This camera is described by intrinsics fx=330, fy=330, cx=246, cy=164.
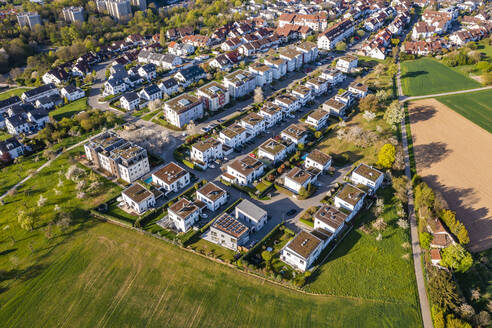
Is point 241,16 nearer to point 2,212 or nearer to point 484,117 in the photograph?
point 484,117

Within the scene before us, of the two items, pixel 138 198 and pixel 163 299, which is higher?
pixel 138 198

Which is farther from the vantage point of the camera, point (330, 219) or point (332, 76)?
point (332, 76)

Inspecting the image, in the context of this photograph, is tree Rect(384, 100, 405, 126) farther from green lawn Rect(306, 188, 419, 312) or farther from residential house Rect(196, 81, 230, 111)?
residential house Rect(196, 81, 230, 111)

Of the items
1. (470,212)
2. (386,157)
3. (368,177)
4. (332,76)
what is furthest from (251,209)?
(332,76)

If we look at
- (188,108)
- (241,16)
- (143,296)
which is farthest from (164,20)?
(143,296)

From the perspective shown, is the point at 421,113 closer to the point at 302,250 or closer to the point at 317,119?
the point at 317,119

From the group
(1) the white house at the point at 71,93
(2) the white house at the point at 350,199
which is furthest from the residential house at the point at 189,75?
(2) the white house at the point at 350,199

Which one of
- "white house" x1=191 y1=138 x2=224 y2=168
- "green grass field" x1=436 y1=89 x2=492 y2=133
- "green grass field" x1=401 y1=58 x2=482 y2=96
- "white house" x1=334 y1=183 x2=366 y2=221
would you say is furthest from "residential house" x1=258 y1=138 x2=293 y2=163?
"green grass field" x1=436 y1=89 x2=492 y2=133

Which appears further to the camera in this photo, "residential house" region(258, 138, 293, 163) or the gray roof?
"residential house" region(258, 138, 293, 163)
